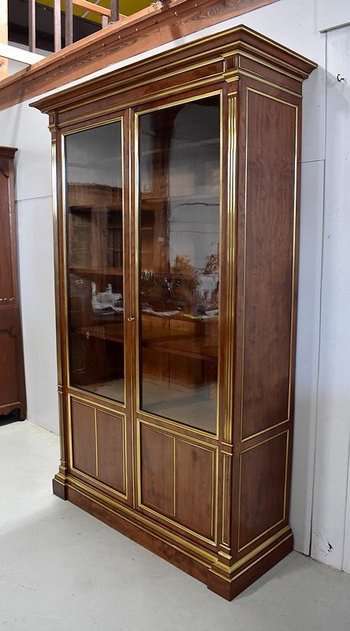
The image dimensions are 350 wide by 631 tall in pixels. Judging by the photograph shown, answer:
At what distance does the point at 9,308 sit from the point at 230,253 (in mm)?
2664

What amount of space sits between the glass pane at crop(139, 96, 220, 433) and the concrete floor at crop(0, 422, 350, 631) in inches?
28.5

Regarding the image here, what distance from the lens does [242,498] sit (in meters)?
2.20

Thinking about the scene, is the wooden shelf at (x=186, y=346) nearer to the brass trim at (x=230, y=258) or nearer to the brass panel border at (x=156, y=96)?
the brass trim at (x=230, y=258)

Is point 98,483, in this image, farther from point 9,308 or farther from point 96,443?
point 9,308

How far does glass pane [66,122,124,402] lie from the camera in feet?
8.54

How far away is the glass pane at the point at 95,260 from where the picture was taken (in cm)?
260

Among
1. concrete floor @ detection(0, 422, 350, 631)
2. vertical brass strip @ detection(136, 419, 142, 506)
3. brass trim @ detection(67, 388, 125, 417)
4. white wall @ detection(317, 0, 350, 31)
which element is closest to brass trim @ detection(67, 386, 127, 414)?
brass trim @ detection(67, 388, 125, 417)

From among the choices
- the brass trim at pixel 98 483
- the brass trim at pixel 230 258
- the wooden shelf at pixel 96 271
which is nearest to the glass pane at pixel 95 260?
the wooden shelf at pixel 96 271

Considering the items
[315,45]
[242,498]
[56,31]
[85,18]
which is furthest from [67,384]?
[85,18]

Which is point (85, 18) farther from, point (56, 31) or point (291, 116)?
point (291, 116)

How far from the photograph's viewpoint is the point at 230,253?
6.57 ft

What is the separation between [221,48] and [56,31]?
2.52 m

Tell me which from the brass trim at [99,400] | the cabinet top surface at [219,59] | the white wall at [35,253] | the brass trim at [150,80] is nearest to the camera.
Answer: the cabinet top surface at [219,59]

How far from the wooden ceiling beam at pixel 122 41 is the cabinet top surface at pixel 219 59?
0.48 metres
